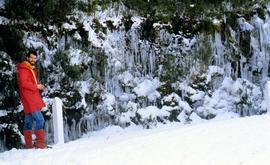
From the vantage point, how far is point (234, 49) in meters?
11.6

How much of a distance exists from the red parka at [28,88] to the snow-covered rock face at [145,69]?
5.31ft

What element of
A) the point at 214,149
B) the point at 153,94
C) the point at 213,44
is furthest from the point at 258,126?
the point at 213,44

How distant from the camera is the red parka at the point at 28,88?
756 centimetres

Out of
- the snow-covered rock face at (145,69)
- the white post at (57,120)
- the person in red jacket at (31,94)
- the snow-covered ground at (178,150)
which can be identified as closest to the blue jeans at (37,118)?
the person in red jacket at (31,94)

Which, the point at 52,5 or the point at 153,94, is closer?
the point at 52,5

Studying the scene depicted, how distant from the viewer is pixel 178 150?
644 centimetres

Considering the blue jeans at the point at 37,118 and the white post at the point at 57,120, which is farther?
the white post at the point at 57,120

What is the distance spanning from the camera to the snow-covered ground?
6020mm

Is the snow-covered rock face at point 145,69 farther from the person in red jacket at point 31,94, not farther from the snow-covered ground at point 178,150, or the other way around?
the snow-covered ground at point 178,150

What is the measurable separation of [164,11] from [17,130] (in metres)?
4.45

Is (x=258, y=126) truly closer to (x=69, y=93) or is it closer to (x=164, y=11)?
(x=69, y=93)

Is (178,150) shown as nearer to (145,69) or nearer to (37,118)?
(37,118)

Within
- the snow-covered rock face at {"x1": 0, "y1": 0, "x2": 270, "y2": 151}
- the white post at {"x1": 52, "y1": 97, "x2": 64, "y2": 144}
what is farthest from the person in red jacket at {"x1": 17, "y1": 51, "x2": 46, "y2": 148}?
the snow-covered rock face at {"x1": 0, "y1": 0, "x2": 270, "y2": 151}

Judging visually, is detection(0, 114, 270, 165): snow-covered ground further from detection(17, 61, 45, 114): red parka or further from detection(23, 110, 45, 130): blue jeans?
detection(17, 61, 45, 114): red parka
